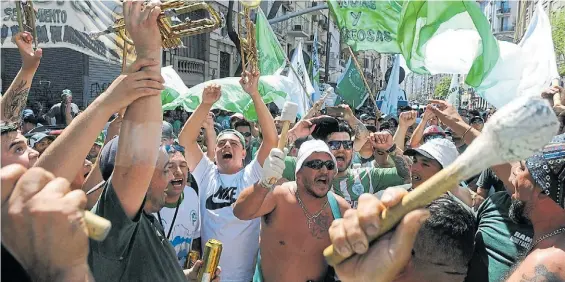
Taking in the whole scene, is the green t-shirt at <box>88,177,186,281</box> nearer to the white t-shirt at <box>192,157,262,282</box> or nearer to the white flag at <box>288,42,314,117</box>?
the white t-shirt at <box>192,157,262,282</box>

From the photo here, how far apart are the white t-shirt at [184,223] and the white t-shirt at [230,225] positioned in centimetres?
15

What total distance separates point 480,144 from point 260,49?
27.2ft

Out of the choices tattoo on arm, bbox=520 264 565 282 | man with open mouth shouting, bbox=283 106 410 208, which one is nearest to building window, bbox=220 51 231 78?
man with open mouth shouting, bbox=283 106 410 208

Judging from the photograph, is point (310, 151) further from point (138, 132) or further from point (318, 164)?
point (138, 132)

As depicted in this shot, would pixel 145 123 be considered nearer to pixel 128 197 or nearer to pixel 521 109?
pixel 128 197

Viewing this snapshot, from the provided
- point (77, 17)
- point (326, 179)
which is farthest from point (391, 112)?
point (326, 179)

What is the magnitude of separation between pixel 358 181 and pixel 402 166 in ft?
1.44

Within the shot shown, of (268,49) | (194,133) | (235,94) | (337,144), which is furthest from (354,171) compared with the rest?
(268,49)

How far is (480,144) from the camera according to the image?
104cm

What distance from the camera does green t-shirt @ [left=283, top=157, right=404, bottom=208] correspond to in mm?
4227

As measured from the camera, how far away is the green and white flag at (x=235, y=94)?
8.02 metres

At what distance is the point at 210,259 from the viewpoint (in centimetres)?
264

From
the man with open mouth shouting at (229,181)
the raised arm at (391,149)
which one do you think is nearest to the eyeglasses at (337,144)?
the raised arm at (391,149)

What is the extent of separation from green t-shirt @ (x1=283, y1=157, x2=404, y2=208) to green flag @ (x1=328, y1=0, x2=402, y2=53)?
3.92 meters
